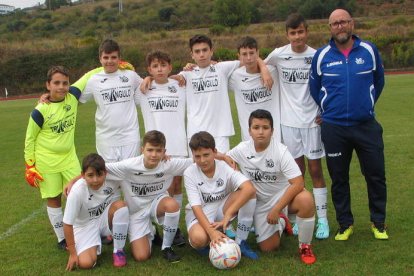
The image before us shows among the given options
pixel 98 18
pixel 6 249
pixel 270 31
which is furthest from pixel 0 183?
pixel 98 18

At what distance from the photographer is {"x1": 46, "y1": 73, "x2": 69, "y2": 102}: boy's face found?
15.1 ft

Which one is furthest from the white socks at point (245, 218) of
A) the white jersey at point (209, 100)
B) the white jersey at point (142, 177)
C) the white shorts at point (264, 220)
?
the white jersey at point (209, 100)

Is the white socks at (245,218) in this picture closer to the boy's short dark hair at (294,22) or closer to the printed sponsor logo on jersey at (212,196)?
the printed sponsor logo on jersey at (212,196)

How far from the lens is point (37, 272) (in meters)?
4.05

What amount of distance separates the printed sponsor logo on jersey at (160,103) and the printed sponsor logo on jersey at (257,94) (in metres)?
0.76

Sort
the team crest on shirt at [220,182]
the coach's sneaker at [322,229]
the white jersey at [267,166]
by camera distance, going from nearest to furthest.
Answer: the white jersey at [267,166]
the team crest on shirt at [220,182]
the coach's sneaker at [322,229]

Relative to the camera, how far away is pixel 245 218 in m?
4.23

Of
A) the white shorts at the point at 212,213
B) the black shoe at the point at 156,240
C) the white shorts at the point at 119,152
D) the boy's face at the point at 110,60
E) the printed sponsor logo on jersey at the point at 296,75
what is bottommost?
the black shoe at the point at 156,240

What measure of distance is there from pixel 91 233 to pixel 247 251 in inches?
55.1

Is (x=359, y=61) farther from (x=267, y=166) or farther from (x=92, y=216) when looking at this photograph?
(x=92, y=216)

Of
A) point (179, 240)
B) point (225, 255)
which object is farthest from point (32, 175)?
point (225, 255)

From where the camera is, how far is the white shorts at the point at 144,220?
440 centimetres

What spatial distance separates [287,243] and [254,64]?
178cm

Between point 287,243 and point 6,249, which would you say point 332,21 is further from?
point 6,249
